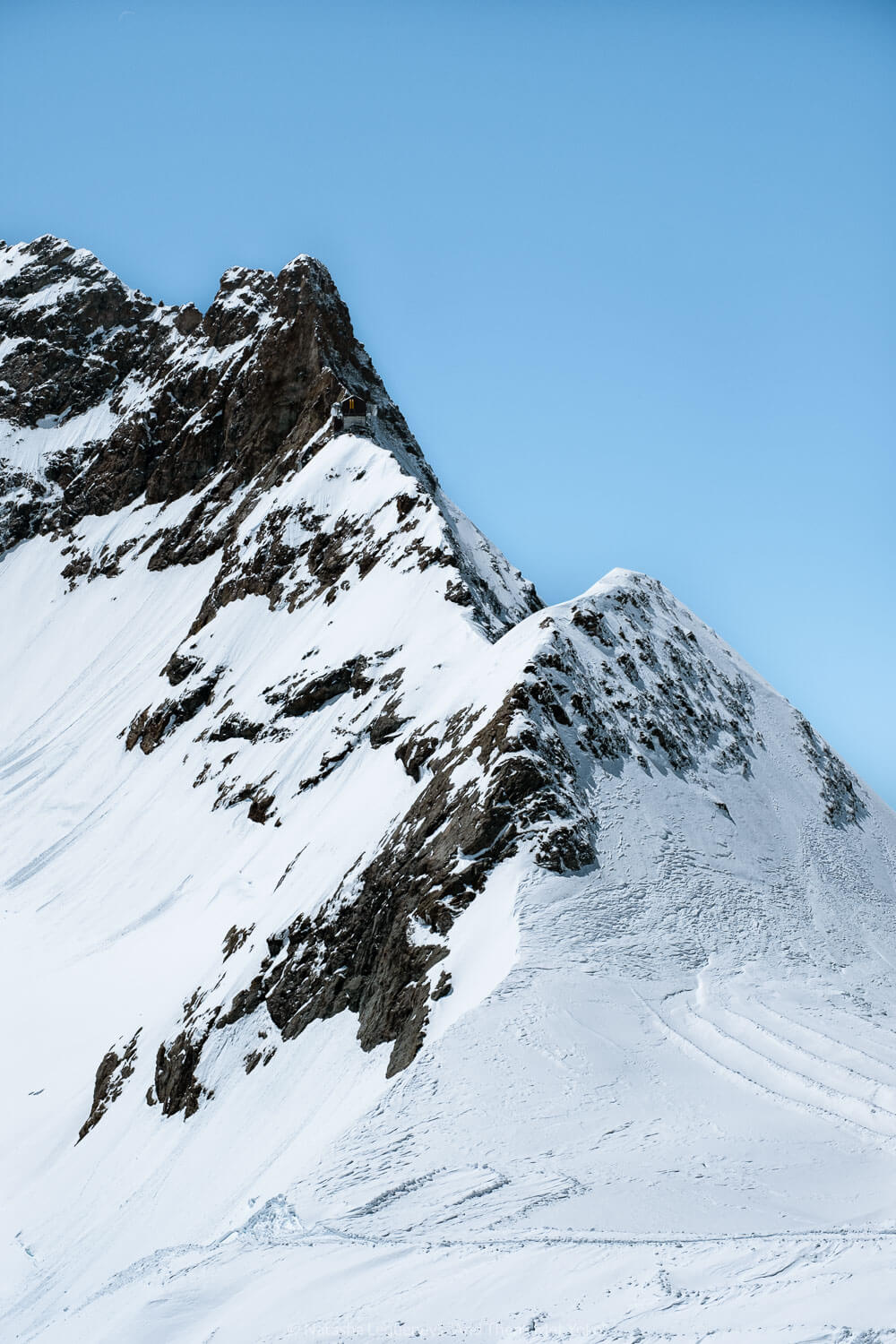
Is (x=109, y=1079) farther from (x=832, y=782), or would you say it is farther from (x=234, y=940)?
(x=832, y=782)

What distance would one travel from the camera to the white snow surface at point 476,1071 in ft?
41.5

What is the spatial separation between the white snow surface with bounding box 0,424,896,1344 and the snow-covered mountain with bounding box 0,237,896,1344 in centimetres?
10

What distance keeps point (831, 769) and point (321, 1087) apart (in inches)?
1209

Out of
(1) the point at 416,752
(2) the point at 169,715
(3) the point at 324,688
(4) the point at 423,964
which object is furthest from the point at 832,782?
(2) the point at 169,715

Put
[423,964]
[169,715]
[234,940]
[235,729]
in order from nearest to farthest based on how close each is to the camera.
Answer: [423,964] → [234,940] → [235,729] → [169,715]

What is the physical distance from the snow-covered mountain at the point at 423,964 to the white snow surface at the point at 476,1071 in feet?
0.32

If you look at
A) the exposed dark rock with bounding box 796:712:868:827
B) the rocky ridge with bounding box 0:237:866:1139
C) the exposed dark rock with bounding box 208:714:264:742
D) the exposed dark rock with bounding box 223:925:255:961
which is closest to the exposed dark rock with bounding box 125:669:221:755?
the rocky ridge with bounding box 0:237:866:1139

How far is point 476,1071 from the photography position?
1845 cm

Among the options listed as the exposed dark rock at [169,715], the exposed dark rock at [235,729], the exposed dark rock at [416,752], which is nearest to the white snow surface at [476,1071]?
the exposed dark rock at [235,729]

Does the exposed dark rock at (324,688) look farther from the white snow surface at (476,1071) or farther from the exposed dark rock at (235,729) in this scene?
the exposed dark rock at (235,729)

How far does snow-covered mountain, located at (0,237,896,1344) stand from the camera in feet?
44.7

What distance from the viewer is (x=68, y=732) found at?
6694 centimetres

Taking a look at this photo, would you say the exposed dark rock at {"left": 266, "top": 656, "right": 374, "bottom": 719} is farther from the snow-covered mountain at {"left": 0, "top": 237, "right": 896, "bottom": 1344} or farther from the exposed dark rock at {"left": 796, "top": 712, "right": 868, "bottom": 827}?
the exposed dark rock at {"left": 796, "top": 712, "right": 868, "bottom": 827}

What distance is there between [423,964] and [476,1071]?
17.9ft
